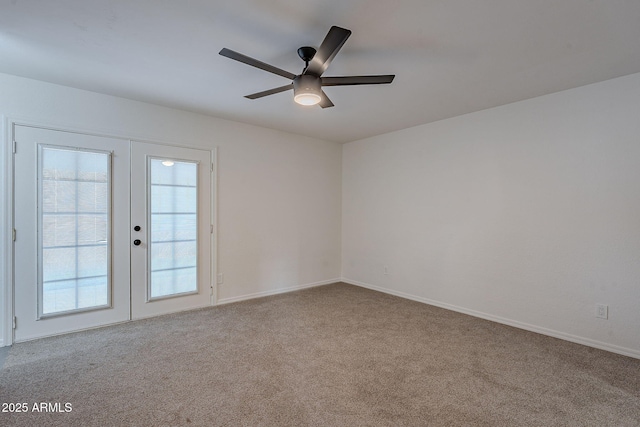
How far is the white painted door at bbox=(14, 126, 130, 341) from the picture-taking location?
9.58ft

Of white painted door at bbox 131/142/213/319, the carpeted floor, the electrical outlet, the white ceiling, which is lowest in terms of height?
the carpeted floor

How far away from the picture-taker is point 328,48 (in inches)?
73.5

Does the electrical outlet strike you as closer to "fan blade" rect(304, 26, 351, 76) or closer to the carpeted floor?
the carpeted floor

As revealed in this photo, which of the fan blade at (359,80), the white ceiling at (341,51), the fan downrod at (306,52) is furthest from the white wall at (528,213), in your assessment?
the fan downrod at (306,52)

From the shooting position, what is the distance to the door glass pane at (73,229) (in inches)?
118

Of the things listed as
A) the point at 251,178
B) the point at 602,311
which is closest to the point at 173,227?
the point at 251,178

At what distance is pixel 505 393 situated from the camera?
215cm

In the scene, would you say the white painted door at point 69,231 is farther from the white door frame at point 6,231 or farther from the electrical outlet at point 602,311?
the electrical outlet at point 602,311

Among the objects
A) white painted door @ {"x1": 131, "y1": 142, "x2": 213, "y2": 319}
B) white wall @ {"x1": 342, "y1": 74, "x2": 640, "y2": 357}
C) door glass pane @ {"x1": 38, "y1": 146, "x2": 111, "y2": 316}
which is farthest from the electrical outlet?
door glass pane @ {"x1": 38, "y1": 146, "x2": 111, "y2": 316}

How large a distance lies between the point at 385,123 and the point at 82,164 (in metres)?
3.67

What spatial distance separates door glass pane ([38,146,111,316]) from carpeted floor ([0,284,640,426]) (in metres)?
0.43

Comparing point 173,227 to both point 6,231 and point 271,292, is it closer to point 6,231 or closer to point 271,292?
point 6,231

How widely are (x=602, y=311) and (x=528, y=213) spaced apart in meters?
1.10

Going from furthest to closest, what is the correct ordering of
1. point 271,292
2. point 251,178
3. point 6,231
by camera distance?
point 271,292 → point 251,178 → point 6,231
